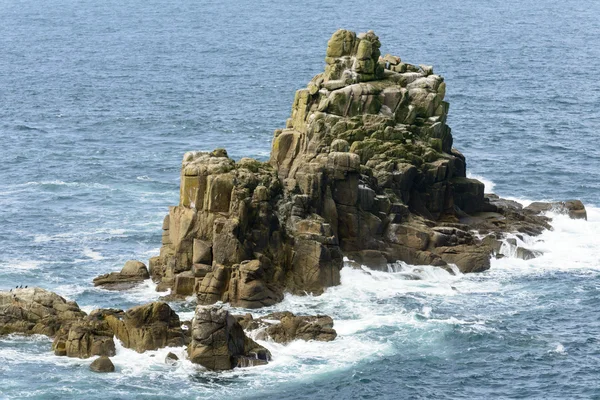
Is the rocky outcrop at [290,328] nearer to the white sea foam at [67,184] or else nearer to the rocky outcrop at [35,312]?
the rocky outcrop at [35,312]

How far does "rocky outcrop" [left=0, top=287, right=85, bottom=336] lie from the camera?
88625 millimetres

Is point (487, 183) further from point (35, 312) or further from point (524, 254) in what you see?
point (35, 312)

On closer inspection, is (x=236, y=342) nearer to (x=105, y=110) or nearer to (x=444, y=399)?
(x=444, y=399)

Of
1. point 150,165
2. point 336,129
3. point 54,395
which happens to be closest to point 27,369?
point 54,395

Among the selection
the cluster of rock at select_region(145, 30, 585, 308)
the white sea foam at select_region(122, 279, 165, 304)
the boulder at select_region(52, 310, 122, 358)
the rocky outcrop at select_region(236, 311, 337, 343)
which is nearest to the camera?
the boulder at select_region(52, 310, 122, 358)

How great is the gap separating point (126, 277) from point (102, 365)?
60.5 feet

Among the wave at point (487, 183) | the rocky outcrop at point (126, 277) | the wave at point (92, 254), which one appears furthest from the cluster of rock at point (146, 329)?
the wave at point (487, 183)

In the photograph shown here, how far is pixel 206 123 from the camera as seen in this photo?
163 meters

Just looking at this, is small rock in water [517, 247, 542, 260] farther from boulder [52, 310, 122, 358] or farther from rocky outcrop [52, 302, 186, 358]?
boulder [52, 310, 122, 358]

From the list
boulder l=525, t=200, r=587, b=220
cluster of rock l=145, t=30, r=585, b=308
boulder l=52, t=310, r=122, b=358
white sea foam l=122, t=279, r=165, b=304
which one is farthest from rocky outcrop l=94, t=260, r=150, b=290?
boulder l=525, t=200, r=587, b=220

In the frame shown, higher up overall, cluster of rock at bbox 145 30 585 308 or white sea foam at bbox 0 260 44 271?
cluster of rock at bbox 145 30 585 308

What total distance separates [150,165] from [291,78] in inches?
2495

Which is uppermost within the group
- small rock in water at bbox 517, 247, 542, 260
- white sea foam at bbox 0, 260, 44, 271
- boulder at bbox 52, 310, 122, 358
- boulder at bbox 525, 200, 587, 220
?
boulder at bbox 525, 200, 587, 220

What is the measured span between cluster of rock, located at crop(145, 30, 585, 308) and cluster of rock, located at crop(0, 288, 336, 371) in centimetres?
674
